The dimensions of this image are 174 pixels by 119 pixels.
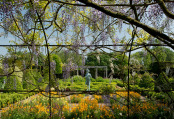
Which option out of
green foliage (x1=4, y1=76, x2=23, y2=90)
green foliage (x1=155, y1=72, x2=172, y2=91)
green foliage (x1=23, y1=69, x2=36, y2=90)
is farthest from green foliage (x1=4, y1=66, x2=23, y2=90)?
green foliage (x1=155, y1=72, x2=172, y2=91)

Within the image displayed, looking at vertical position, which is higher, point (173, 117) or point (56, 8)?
point (56, 8)

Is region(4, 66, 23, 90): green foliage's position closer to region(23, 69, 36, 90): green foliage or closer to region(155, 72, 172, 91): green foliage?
region(23, 69, 36, 90): green foliage

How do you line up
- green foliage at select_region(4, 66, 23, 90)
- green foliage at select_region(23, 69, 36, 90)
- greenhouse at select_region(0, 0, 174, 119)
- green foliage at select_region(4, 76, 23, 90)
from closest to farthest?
greenhouse at select_region(0, 0, 174, 119) < green foliage at select_region(23, 69, 36, 90) < green foliage at select_region(4, 76, 23, 90) < green foliage at select_region(4, 66, 23, 90)

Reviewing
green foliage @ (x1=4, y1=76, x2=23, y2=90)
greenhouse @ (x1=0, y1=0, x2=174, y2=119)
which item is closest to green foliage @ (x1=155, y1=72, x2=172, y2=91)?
greenhouse @ (x1=0, y1=0, x2=174, y2=119)

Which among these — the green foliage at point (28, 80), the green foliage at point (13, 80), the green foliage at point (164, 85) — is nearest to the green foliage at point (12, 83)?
the green foliage at point (13, 80)

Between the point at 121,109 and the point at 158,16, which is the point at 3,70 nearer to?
the point at 121,109

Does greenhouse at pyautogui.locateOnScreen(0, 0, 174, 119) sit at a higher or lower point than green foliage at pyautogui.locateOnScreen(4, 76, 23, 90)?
higher

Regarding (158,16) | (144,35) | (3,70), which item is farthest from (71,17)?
(3,70)

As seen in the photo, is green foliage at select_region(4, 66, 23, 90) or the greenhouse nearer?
the greenhouse

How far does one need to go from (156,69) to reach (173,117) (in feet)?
19.4

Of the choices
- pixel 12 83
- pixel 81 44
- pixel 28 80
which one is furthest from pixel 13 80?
pixel 81 44

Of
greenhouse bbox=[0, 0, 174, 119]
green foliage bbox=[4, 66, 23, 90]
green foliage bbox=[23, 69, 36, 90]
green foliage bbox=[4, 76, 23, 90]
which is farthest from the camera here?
green foliage bbox=[4, 66, 23, 90]

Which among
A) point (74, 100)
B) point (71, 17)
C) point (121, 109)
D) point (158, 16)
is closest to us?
point (158, 16)

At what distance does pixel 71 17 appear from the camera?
2.74 m
